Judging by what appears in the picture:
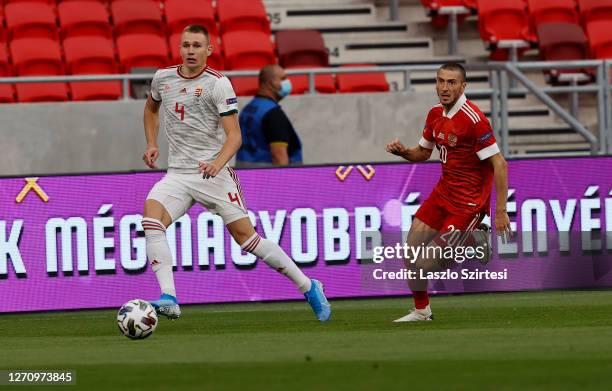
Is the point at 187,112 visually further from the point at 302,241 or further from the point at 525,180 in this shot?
the point at 525,180

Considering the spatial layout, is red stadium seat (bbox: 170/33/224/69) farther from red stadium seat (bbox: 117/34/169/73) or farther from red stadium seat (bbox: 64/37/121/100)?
red stadium seat (bbox: 64/37/121/100)

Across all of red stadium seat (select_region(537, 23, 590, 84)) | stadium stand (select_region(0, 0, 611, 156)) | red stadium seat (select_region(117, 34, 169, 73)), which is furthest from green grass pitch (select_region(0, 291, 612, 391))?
red stadium seat (select_region(537, 23, 590, 84))

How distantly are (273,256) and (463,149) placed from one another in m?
1.60

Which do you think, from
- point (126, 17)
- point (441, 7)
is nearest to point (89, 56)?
point (126, 17)

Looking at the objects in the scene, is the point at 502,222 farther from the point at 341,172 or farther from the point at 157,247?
the point at 341,172

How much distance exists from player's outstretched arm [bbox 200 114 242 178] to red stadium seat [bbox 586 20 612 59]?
10893mm

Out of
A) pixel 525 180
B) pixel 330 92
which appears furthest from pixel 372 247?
pixel 330 92

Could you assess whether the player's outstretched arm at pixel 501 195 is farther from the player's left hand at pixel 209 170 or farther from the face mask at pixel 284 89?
the face mask at pixel 284 89

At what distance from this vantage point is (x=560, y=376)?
7.45 meters

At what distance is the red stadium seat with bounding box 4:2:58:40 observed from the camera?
19344mm

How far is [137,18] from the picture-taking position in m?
19.8

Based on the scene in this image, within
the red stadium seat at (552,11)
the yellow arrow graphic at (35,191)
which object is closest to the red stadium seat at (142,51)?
the yellow arrow graphic at (35,191)

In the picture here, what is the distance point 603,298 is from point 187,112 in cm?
463

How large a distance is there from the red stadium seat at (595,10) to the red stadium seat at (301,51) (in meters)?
4.06
